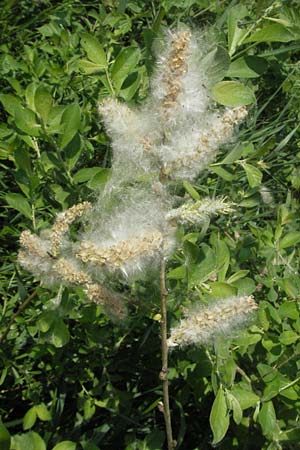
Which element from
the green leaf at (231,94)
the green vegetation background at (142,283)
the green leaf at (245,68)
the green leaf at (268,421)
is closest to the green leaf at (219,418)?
the green vegetation background at (142,283)

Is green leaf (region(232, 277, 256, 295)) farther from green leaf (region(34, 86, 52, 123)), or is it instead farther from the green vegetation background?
green leaf (region(34, 86, 52, 123))

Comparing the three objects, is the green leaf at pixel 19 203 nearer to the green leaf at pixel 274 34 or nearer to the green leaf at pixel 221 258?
the green leaf at pixel 221 258

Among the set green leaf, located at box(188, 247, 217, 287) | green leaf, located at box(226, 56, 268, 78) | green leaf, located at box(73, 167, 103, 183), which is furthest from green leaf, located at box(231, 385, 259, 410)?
green leaf, located at box(226, 56, 268, 78)

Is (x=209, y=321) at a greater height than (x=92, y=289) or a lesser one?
lesser

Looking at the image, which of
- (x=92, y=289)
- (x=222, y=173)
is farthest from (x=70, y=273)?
(x=222, y=173)

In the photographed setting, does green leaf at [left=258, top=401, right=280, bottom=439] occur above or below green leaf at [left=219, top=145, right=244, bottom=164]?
below

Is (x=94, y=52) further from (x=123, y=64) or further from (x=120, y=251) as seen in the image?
(x=120, y=251)
